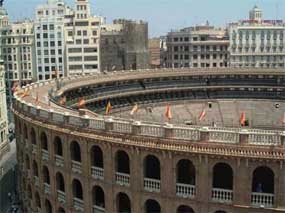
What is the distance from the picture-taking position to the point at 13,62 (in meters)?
154

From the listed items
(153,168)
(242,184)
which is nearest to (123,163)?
(153,168)

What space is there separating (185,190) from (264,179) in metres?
6.66

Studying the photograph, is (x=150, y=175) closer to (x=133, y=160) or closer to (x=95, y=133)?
(x=133, y=160)

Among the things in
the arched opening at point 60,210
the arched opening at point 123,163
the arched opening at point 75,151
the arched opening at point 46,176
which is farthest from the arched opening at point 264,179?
the arched opening at point 46,176

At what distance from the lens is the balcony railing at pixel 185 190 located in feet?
135

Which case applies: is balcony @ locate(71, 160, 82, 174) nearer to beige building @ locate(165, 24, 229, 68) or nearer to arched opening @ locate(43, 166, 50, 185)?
arched opening @ locate(43, 166, 50, 185)

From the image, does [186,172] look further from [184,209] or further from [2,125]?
[2,125]

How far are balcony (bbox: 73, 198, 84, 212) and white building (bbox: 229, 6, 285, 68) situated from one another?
12284cm

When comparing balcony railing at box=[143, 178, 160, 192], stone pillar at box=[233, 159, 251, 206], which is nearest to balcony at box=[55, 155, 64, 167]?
balcony railing at box=[143, 178, 160, 192]

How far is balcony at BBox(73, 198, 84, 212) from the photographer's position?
48.2 m

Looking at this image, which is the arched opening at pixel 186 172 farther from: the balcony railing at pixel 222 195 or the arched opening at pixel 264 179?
the arched opening at pixel 264 179

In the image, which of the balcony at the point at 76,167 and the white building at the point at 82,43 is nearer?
the balcony at the point at 76,167

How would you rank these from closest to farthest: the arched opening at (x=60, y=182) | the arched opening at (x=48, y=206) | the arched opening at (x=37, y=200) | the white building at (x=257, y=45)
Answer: the arched opening at (x=60, y=182) < the arched opening at (x=48, y=206) < the arched opening at (x=37, y=200) < the white building at (x=257, y=45)

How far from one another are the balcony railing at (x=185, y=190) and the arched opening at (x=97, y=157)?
8.53m
